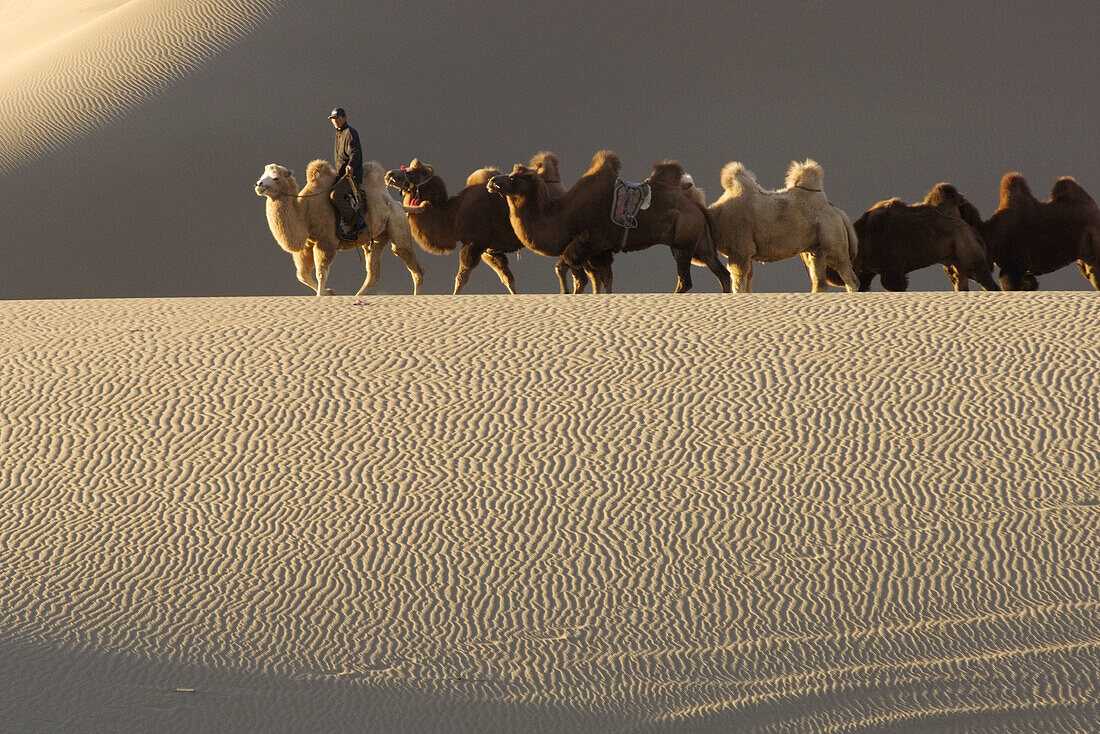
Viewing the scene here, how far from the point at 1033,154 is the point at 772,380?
769 inches

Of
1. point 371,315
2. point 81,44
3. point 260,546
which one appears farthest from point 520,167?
point 81,44

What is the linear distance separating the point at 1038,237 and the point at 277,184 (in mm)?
6171

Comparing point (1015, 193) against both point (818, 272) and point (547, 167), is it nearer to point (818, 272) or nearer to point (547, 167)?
point (818, 272)

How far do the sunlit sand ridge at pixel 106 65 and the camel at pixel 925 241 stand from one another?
15.3m

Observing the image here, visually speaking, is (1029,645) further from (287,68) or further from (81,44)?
(81,44)

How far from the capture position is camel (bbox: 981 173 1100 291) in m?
11.2

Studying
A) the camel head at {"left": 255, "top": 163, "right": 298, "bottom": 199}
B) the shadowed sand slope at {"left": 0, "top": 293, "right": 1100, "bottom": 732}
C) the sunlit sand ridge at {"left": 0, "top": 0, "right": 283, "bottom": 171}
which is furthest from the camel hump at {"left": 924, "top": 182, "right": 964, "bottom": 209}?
the sunlit sand ridge at {"left": 0, "top": 0, "right": 283, "bottom": 171}

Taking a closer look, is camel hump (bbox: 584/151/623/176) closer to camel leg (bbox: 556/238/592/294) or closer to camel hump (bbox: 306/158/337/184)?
camel leg (bbox: 556/238/592/294)

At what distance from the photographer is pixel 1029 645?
3.28m

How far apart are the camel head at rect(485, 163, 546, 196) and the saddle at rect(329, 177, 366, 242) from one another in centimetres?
142

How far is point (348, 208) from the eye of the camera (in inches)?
454

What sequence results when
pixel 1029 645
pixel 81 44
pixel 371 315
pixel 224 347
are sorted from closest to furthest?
pixel 1029 645
pixel 224 347
pixel 371 315
pixel 81 44

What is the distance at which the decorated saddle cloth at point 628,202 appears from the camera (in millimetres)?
10555

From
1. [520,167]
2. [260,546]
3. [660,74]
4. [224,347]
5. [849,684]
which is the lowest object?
[849,684]
